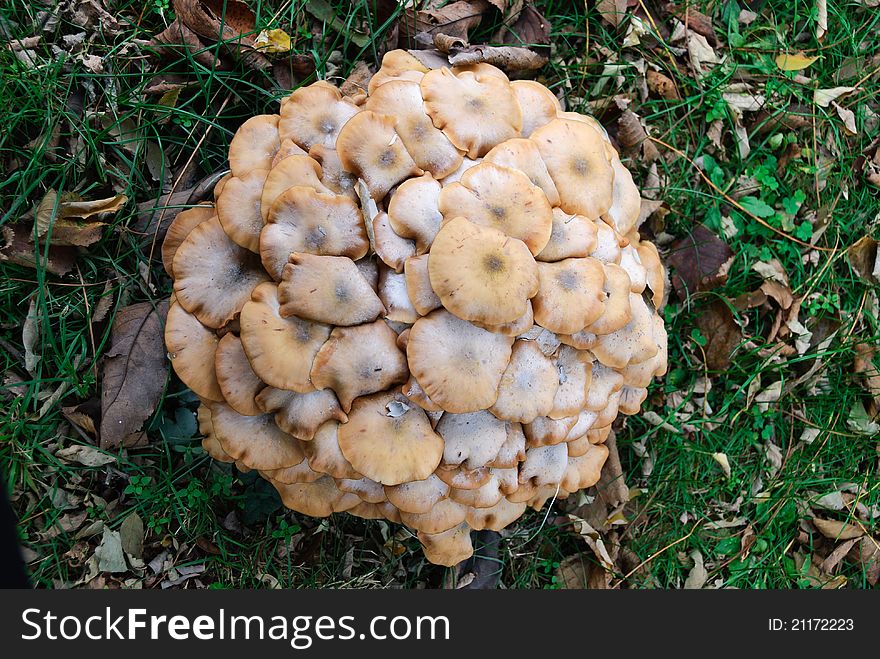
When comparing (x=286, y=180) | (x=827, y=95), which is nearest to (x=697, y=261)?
(x=827, y=95)

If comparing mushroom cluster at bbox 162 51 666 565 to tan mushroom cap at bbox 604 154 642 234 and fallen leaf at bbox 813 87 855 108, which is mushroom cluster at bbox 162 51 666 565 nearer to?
tan mushroom cap at bbox 604 154 642 234

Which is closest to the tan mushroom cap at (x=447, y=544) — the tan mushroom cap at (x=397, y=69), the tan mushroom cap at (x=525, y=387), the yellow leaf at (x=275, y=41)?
the tan mushroom cap at (x=525, y=387)

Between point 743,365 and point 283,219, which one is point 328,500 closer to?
point 283,219

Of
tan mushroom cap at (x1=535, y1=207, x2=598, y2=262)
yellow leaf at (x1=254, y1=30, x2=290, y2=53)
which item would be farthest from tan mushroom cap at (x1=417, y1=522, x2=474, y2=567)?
yellow leaf at (x1=254, y1=30, x2=290, y2=53)

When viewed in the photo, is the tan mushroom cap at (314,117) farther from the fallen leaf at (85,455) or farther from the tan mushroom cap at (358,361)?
A: the fallen leaf at (85,455)

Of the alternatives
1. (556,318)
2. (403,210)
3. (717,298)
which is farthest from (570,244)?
(717,298)

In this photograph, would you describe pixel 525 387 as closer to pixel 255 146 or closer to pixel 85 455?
pixel 255 146
